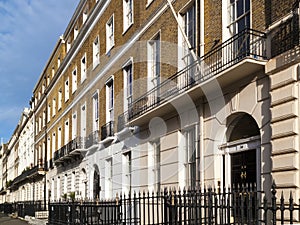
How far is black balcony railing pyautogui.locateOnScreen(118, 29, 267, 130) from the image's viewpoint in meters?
10.3

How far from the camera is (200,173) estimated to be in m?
12.6

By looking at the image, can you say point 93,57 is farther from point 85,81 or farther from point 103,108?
point 103,108

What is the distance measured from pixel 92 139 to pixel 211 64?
514 inches

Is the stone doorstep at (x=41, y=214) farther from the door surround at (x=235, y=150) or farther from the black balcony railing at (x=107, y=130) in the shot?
the door surround at (x=235, y=150)

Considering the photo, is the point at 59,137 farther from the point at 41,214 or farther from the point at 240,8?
the point at 240,8

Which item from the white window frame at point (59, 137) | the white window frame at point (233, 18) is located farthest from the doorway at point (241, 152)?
the white window frame at point (59, 137)

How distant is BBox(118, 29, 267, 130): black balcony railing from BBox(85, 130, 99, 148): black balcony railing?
264 inches

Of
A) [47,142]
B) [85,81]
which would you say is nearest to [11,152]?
[47,142]

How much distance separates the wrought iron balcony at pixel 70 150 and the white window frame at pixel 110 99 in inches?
171

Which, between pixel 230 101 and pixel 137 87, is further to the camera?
pixel 137 87

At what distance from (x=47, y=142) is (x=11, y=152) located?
44996 mm

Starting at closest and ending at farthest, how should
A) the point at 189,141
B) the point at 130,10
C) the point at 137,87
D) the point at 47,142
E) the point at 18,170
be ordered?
the point at 189,141 < the point at 137,87 < the point at 130,10 < the point at 47,142 < the point at 18,170

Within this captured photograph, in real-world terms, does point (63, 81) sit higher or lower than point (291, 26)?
higher

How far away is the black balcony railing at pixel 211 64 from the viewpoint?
33.9ft
